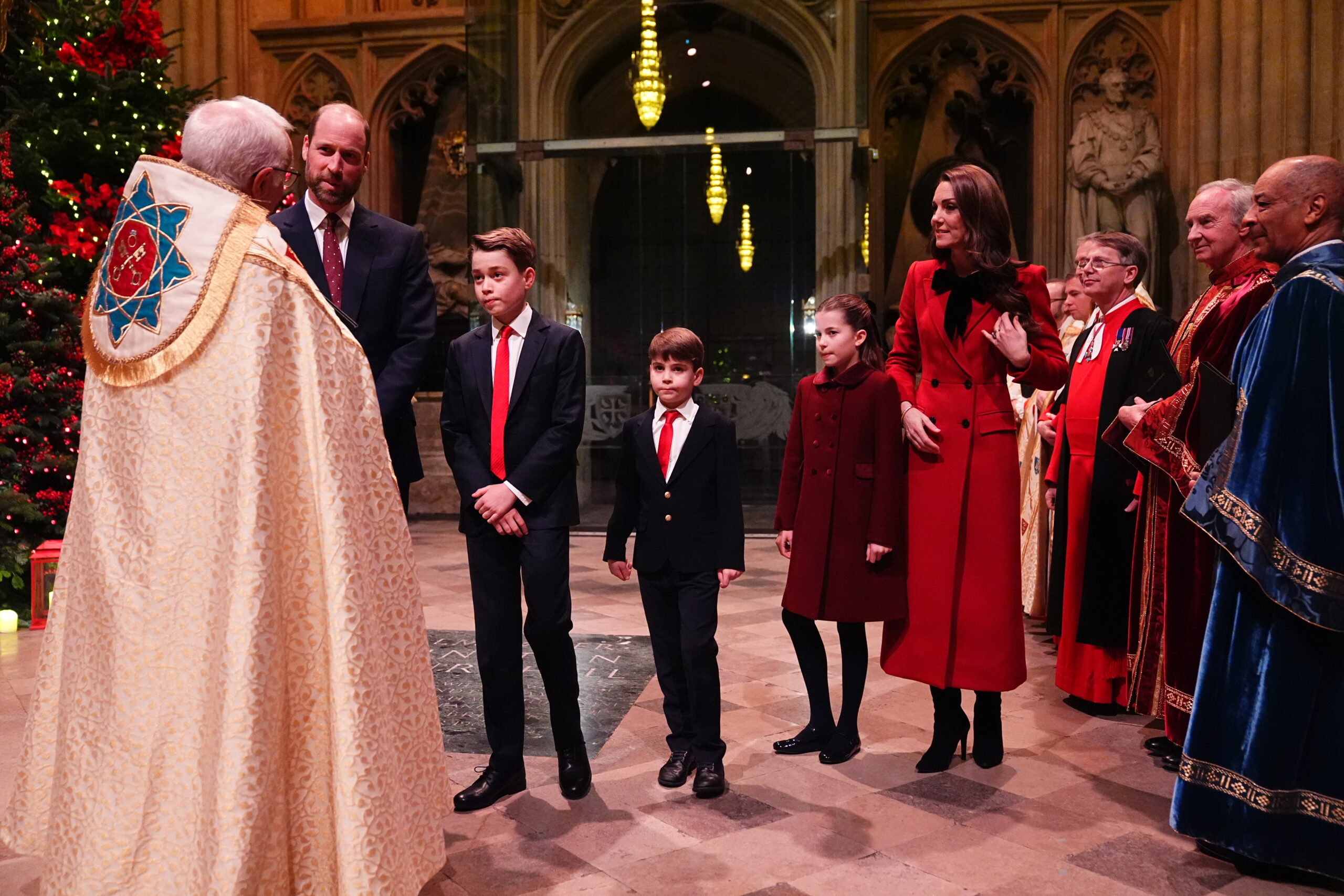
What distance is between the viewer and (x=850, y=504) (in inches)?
141

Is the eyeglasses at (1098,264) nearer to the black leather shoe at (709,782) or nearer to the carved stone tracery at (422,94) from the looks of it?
the black leather shoe at (709,782)

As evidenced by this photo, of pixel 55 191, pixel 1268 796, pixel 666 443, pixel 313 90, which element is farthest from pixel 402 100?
pixel 1268 796

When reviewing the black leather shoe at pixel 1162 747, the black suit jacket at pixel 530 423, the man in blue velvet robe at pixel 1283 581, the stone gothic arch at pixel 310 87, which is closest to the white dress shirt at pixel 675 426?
the black suit jacket at pixel 530 423

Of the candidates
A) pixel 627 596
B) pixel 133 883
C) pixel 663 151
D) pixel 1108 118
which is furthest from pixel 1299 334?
pixel 1108 118

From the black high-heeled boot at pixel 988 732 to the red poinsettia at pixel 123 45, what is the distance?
6419mm

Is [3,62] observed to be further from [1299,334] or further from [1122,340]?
[1299,334]

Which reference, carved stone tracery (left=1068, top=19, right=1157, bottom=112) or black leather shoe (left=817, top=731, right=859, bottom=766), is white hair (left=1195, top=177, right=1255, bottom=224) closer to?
black leather shoe (left=817, top=731, right=859, bottom=766)

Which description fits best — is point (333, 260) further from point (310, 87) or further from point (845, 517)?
point (310, 87)

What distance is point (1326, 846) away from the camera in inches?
104

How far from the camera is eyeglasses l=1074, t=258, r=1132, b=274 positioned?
4250mm

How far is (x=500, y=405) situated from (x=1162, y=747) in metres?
2.58

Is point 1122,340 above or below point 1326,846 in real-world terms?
above

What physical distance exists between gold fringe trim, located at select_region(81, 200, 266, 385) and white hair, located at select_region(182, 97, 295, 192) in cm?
5

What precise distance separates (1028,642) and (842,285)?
514 centimetres
